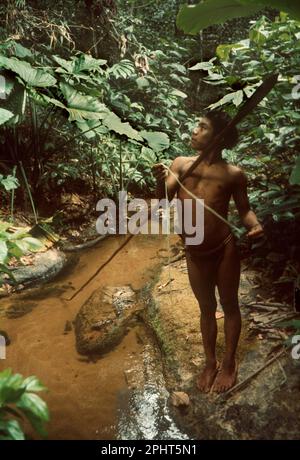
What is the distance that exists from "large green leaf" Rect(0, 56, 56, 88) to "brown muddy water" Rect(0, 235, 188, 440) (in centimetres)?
222

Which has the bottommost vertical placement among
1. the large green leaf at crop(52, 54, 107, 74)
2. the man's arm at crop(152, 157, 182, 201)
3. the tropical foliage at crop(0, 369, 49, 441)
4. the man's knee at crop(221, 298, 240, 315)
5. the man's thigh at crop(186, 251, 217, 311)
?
the tropical foliage at crop(0, 369, 49, 441)

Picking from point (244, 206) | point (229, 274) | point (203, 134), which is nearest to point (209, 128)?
point (203, 134)

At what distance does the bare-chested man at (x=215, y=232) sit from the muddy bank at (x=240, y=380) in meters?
0.14

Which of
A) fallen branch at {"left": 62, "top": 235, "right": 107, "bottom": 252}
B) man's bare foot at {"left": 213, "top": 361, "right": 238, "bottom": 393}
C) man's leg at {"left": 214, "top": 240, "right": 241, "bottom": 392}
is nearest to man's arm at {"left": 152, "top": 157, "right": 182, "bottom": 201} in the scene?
man's leg at {"left": 214, "top": 240, "right": 241, "bottom": 392}

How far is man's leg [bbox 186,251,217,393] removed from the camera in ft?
7.99

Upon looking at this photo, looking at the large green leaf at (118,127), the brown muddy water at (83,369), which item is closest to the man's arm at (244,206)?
the brown muddy water at (83,369)

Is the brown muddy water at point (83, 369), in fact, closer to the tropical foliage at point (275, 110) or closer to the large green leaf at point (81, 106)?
the tropical foliage at point (275, 110)

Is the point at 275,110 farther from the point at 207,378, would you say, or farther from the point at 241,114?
the point at 207,378

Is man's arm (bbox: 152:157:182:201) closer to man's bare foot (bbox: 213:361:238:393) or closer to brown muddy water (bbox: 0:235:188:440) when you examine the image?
man's bare foot (bbox: 213:361:238:393)

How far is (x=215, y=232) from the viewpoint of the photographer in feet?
7.52

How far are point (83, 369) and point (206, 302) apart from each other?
46.6 inches

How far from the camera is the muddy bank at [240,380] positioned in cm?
229

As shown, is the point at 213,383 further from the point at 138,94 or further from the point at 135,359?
the point at 138,94

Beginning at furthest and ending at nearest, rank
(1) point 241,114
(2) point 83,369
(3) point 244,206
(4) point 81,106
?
(4) point 81,106 < (2) point 83,369 < (3) point 244,206 < (1) point 241,114
